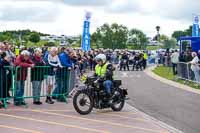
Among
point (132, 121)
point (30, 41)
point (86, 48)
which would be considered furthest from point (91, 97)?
point (30, 41)

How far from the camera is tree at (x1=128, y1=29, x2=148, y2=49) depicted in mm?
83562

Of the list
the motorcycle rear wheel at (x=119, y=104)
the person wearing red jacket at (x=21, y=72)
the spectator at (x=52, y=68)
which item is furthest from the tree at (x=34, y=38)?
the motorcycle rear wheel at (x=119, y=104)

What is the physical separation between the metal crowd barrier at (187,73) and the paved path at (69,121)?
404 inches

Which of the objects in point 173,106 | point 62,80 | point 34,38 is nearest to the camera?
point 173,106

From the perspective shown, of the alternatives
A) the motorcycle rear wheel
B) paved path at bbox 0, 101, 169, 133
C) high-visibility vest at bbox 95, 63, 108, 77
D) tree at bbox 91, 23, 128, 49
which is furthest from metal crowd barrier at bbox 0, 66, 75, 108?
tree at bbox 91, 23, 128, 49

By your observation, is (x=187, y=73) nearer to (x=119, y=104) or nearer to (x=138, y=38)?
(x=119, y=104)

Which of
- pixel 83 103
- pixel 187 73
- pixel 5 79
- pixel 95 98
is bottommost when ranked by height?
pixel 83 103

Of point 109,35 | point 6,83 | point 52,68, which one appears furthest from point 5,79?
point 109,35

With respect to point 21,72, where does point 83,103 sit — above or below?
below

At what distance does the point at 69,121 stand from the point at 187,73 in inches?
582

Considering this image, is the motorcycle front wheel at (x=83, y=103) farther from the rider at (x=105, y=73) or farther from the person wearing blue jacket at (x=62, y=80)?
the person wearing blue jacket at (x=62, y=80)

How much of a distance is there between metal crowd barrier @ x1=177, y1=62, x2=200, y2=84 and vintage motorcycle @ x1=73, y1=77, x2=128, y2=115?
10.2m

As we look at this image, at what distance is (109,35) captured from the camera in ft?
270

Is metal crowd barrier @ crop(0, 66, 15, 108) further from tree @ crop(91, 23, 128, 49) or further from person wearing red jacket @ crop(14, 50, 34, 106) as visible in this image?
tree @ crop(91, 23, 128, 49)
